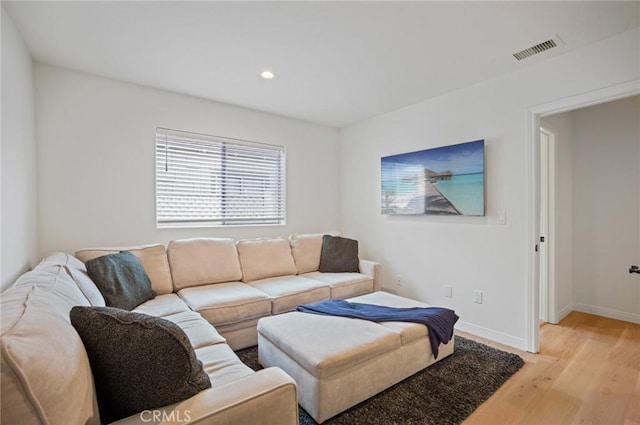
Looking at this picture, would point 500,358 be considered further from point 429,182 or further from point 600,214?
point 600,214

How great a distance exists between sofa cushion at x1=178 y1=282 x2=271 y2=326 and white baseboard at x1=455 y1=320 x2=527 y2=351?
6.61ft

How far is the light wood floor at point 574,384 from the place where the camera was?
5.77 ft

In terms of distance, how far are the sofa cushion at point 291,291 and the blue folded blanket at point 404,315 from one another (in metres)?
0.30

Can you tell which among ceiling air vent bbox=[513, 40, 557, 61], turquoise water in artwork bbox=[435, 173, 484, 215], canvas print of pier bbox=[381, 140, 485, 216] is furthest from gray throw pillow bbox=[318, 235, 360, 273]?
ceiling air vent bbox=[513, 40, 557, 61]

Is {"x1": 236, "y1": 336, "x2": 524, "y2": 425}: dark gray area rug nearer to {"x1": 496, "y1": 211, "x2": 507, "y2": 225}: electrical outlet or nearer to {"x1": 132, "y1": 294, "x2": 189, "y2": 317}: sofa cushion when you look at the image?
{"x1": 132, "y1": 294, "x2": 189, "y2": 317}: sofa cushion

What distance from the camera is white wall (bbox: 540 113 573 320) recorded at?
10.8 ft

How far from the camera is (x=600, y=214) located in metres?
3.39

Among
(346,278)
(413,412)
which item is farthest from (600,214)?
(413,412)

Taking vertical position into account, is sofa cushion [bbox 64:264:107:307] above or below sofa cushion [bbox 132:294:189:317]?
above

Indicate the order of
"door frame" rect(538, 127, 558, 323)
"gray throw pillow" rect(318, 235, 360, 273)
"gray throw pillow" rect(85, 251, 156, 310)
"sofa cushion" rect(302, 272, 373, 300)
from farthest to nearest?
"gray throw pillow" rect(318, 235, 360, 273) < "door frame" rect(538, 127, 558, 323) < "sofa cushion" rect(302, 272, 373, 300) < "gray throw pillow" rect(85, 251, 156, 310)

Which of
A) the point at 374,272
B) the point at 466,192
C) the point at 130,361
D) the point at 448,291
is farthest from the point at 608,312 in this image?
the point at 130,361

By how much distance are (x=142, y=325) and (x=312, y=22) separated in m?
1.97

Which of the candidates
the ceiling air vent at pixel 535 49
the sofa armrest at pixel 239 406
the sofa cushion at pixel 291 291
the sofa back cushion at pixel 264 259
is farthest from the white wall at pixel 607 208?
the sofa armrest at pixel 239 406

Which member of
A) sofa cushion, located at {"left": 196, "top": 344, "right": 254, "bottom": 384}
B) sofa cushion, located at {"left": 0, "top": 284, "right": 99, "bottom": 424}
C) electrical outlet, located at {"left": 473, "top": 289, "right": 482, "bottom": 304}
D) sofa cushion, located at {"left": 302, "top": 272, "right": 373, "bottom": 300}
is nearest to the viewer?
sofa cushion, located at {"left": 0, "top": 284, "right": 99, "bottom": 424}
